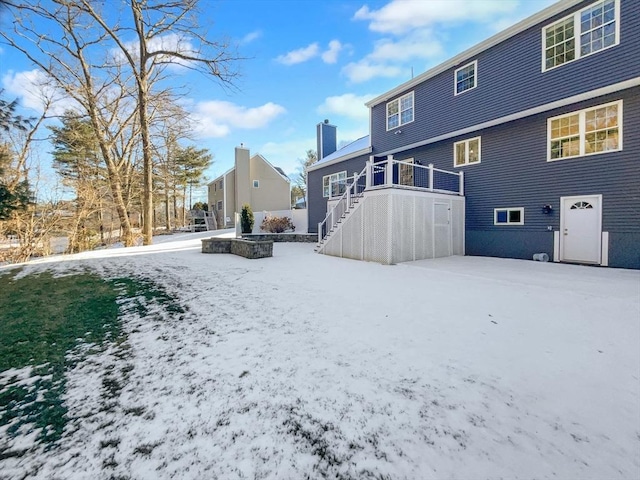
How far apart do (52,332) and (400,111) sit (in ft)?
43.3

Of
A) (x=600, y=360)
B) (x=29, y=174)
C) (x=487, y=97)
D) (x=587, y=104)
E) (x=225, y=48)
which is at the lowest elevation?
(x=600, y=360)

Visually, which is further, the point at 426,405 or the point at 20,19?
the point at 20,19

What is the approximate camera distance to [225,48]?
495 inches

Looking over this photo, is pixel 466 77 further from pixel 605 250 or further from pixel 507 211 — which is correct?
pixel 605 250

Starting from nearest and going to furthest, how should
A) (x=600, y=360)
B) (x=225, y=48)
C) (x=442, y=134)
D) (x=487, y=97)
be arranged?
1. (x=600, y=360)
2. (x=487, y=97)
3. (x=442, y=134)
4. (x=225, y=48)

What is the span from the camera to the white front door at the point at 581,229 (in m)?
7.81

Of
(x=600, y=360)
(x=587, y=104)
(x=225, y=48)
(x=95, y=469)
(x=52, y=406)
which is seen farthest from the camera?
(x=225, y=48)

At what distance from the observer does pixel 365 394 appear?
2.19m

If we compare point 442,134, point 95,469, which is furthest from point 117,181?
point 95,469

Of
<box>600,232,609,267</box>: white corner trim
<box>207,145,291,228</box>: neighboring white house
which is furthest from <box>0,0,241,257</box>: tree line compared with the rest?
<box>600,232,609,267</box>: white corner trim

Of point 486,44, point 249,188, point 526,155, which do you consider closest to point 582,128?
point 526,155

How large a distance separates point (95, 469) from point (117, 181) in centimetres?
1554

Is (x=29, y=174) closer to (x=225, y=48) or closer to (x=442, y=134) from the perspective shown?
(x=225, y=48)

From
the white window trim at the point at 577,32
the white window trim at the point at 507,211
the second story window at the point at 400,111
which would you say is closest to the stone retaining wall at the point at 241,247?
the white window trim at the point at 507,211
